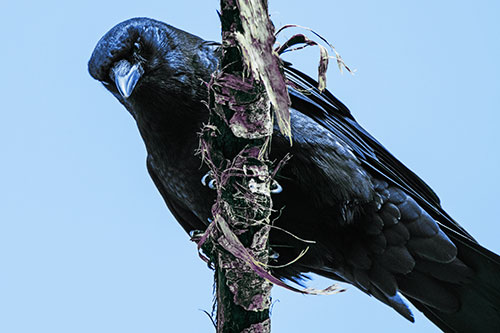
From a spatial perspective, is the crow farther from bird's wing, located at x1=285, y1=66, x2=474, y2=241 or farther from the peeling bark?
the peeling bark

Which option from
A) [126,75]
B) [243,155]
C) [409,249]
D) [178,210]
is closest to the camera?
[243,155]

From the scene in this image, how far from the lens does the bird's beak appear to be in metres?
1.10

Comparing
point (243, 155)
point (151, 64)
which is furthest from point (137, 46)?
point (243, 155)

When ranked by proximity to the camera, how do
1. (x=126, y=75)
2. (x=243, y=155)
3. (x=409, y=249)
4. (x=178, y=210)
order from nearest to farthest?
(x=243, y=155)
(x=126, y=75)
(x=409, y=249)
(x=178, y=210)

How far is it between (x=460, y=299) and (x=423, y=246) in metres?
0.13

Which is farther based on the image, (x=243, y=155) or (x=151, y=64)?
→ (x=151, y=64)

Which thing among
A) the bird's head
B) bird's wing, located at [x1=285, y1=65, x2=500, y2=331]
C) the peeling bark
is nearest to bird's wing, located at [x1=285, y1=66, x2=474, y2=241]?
bird's wing, located at [x1=285, y1=65, x2=500, y2=331]

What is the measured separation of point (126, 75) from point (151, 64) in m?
0.06

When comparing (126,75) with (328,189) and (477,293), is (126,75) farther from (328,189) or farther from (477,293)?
(477,293)

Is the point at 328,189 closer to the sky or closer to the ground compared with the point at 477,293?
closer to the sky

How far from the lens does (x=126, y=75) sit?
1.13 meters

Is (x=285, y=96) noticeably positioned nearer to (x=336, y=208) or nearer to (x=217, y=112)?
(x=217, y=112)

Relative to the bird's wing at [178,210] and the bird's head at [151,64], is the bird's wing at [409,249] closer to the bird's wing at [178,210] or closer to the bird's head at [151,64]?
the bird's head at [151,64]

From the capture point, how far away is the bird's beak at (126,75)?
110 cm
